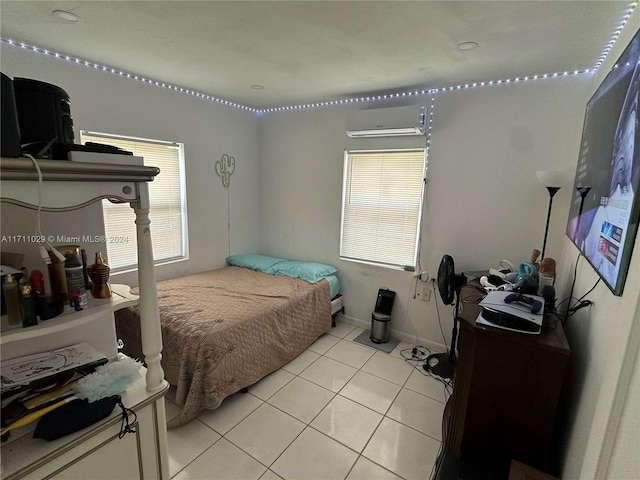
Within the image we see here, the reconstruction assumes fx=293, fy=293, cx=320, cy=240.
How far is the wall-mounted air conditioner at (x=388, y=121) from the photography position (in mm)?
2660

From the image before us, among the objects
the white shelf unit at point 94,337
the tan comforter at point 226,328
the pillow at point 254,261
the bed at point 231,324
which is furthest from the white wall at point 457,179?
the white shelf unit at point 94,337

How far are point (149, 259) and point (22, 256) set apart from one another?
15.7 inches

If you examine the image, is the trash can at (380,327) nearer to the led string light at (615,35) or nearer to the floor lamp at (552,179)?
the floor lamp at (552,179)

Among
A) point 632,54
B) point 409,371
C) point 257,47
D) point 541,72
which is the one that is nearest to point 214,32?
point 257,47

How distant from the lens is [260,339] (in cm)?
238

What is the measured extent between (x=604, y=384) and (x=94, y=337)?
1.94m

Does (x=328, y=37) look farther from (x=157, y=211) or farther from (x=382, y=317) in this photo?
Answer: (x=382, y=317)

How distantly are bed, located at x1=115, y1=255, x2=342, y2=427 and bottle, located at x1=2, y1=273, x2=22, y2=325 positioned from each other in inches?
47.3

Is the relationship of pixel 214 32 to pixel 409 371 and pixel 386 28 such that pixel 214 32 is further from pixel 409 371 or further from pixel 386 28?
pixel 409 371

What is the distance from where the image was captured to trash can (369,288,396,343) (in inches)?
121

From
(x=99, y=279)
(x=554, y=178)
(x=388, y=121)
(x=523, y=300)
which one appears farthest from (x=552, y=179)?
(x=99, y=279)

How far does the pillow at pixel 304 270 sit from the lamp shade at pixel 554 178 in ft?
6.98

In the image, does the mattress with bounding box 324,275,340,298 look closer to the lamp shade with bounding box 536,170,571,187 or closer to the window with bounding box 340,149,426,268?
the window with bounding box 340,149,426,268

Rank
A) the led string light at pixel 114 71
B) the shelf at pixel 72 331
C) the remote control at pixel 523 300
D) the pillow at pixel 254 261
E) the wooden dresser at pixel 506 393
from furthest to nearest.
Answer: the pillow at pixel 254 261 < the led string light at pixel 114 71 < the remote control at pixel 523 300 < the wooden dresser at pixel 506 393 < the shelf at pixel 72 331
